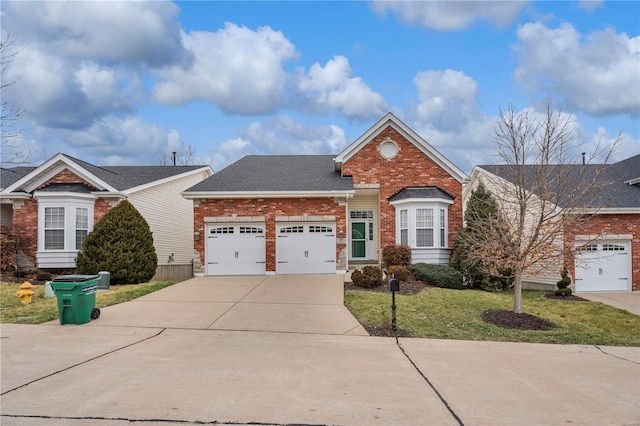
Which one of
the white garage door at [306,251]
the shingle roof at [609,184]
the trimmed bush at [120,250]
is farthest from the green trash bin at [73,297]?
the shingle roof at [609,184]

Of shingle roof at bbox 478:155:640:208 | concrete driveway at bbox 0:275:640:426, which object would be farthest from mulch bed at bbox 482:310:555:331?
shingle roof at bbox 478:155:640:208

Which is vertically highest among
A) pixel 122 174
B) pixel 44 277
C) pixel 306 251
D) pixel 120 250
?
pixel 122 174

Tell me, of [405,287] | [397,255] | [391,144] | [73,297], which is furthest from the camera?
[391,144]

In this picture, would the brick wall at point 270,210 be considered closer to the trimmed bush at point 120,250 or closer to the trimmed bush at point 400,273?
the trimmed bush at point 120,250

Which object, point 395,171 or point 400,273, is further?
point 395,171

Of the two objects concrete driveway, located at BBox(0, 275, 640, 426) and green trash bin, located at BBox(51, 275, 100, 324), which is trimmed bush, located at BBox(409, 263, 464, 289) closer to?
concrete driveway, located at BBox(0, 275, 640, 426)

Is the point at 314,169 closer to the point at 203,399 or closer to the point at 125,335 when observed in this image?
the point at 125,335

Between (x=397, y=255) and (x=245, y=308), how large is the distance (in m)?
7.97

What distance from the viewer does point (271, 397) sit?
5449mm

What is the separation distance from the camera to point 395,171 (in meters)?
19.6

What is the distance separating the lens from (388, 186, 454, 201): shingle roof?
18.6 m

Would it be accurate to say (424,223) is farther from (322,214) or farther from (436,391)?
(436,391)

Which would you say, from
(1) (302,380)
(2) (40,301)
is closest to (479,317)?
(1) (302,380)

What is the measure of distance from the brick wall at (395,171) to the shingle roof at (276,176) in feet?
2.98
